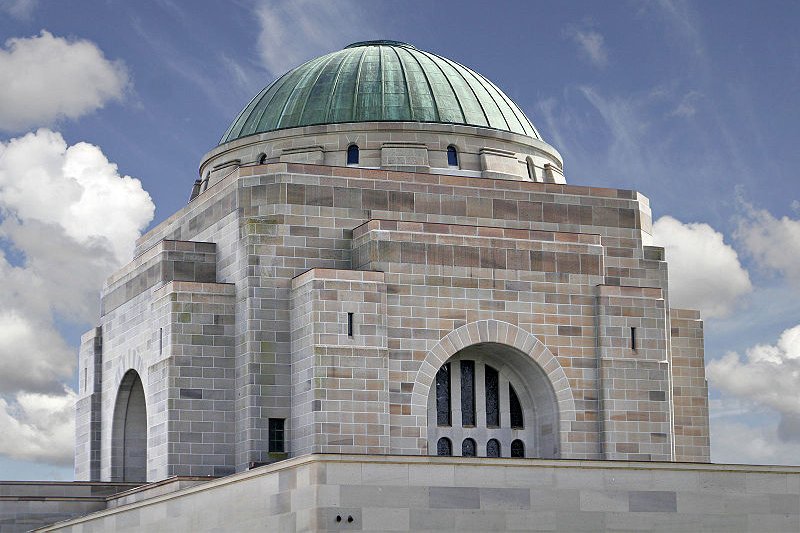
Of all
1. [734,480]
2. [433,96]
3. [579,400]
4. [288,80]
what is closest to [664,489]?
[734,480]

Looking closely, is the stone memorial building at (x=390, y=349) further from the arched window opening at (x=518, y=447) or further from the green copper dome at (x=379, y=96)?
the green copper dome at (x=379, y=96)

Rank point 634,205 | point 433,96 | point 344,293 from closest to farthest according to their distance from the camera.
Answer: point 344,293
point 634,205
point 433,96

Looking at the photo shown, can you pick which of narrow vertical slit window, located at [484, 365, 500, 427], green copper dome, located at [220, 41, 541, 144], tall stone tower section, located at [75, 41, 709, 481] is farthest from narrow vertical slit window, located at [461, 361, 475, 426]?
green copper dome, located at [220, 41, 541, 144]

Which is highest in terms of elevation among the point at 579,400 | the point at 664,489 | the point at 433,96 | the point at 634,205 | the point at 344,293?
the point at 433,96

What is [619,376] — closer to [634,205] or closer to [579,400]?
[579,400]

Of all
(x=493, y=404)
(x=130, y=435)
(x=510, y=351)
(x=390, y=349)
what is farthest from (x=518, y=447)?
(x=130, y=435)

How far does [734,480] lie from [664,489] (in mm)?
2027

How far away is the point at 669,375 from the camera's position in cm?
4816

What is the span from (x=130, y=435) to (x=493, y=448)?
1354 centimetres

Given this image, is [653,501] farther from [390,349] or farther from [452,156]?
[452,156]

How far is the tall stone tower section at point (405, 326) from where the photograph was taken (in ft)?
147

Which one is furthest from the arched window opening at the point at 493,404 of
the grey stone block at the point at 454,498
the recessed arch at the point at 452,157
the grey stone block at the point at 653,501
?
the recessed arch at the point at 452,157

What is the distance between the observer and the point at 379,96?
57.0m

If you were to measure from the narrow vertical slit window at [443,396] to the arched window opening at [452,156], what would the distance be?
1096 centimetres
